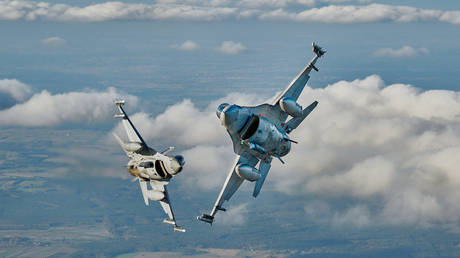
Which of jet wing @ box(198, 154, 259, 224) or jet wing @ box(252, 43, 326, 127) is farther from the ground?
jet wing @ box(252, 43, 326, 127)

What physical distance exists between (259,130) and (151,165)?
10.3 m

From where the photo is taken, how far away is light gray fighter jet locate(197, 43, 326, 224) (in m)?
45.1

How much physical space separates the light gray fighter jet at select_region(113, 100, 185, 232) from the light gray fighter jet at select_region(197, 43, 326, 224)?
562cm

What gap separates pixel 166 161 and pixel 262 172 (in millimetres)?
14331

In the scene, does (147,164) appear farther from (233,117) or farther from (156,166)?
(233,117)

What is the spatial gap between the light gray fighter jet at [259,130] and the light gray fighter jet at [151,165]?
5.62 m

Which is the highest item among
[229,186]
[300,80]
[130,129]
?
[300,80]

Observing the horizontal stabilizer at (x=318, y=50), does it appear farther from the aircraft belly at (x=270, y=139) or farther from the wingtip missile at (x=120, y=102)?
the wingtip missile at (x=120, y=102)

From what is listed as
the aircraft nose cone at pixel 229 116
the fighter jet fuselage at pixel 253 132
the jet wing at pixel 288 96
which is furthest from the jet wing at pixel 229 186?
the aircraft nose cone at pixel 229 116

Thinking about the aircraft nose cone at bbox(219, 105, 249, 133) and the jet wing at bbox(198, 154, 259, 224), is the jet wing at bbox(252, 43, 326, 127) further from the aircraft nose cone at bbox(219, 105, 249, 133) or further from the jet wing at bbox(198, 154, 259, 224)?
the aircraft nose cone at bbox(219, 105, 249, 133)

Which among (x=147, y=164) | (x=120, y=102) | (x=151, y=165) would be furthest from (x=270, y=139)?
(x=120, y=102)

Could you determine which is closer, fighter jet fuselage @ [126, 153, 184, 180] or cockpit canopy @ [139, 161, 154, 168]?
fighter jet fuselage @ [126, 153, 184, 180]

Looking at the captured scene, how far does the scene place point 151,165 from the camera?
44.7m

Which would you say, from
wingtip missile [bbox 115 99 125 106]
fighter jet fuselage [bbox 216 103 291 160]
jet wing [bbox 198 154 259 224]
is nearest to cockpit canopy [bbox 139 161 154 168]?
wingtip missile [bbox 115 99 125 106]
